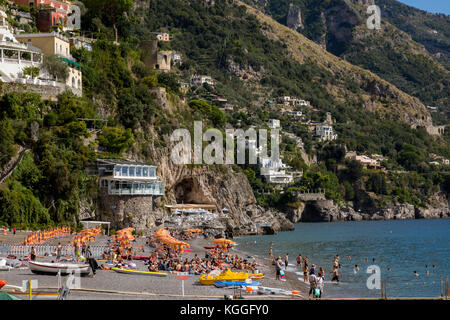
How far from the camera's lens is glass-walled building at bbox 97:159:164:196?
53.3 metres

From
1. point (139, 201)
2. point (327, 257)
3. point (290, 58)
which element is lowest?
point (327, 257)

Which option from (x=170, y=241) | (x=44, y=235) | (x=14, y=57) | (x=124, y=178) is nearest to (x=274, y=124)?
(x=124, y=178)

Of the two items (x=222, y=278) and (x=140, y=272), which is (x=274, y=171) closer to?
(x=140, y=272)

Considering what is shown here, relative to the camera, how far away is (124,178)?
5438 centimetres

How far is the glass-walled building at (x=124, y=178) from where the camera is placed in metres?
53.3

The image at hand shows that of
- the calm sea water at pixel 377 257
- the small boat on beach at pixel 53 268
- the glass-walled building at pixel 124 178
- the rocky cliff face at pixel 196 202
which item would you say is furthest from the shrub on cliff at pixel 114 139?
the small boat on beach at pixel 53 268

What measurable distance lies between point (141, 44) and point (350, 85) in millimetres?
113692

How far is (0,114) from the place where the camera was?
49875mm

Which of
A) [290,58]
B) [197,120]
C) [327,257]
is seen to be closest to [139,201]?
[327,257]

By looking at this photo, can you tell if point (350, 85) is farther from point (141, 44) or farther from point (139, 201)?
point (139, 201)

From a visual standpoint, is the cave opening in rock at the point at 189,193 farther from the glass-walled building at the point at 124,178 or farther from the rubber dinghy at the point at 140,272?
the rubber dinghy at the point at 140,272

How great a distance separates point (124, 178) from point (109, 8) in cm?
3138

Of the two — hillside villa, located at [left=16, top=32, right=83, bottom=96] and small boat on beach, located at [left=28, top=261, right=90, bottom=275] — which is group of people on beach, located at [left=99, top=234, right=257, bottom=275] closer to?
small boat on beach, located at [left=28, top=261, right=90, bottom=275]

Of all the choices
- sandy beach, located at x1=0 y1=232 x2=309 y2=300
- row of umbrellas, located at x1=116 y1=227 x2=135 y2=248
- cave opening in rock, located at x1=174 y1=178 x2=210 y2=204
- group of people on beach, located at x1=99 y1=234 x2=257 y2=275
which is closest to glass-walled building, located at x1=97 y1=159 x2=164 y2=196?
row of umbrellas, located at x1=116 y1=227 x2=135 y2=248
